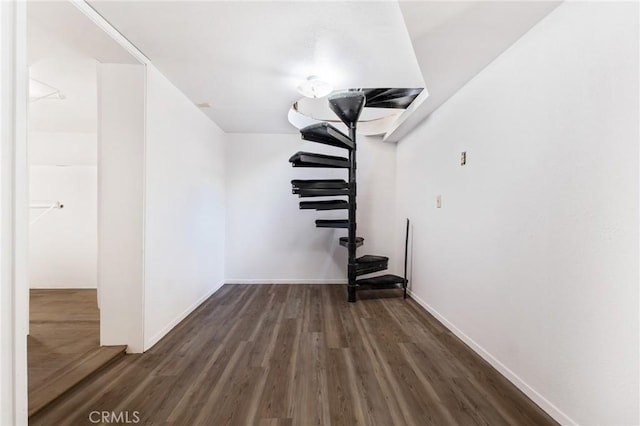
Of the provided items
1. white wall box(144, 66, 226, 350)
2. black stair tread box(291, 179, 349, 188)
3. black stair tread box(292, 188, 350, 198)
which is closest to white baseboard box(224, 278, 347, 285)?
white wall box(144, 66, 226, 350)

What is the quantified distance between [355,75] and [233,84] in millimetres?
1143

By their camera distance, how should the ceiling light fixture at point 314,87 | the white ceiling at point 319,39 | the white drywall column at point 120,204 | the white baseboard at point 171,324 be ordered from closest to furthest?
the white ceiling at point 319,39, the white drywall column at point 120,204, the white baseboard at point 171,324, the ceiling light fixture at point 314,87

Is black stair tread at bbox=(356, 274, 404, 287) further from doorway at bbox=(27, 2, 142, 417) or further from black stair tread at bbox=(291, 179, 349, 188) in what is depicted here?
doorway at bbox=(27, 2, 142, 417)

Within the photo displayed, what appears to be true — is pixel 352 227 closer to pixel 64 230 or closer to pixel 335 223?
pixel 335 223

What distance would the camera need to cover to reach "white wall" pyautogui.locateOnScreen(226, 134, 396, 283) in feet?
12.6

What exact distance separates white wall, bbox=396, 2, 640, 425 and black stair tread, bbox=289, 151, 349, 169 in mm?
1452

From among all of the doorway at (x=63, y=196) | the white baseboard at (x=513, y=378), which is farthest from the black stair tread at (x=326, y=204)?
the doorway at (x=63, y=196)

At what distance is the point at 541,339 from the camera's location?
53.6 inches

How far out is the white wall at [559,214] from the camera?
3.35ft

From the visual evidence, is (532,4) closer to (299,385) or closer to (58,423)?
(299,385)

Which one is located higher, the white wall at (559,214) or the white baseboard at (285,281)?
the white wall at (559,214)

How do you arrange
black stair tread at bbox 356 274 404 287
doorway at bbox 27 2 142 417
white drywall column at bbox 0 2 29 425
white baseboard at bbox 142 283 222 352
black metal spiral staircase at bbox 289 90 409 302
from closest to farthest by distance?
white drywall column at bbox 0 2 29 425 → doorway at bbox 27 2 142 417 → white baseboard at bbox 142 283 222 352 → black metal spiral staircase at bbox 289 90 409 302 → black stair tread at bbox 356 274 404 287

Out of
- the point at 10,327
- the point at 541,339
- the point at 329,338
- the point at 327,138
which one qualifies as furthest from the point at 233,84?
the point at 541,339

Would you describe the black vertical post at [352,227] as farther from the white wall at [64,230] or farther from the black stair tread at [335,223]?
the white wall at [64,230]
